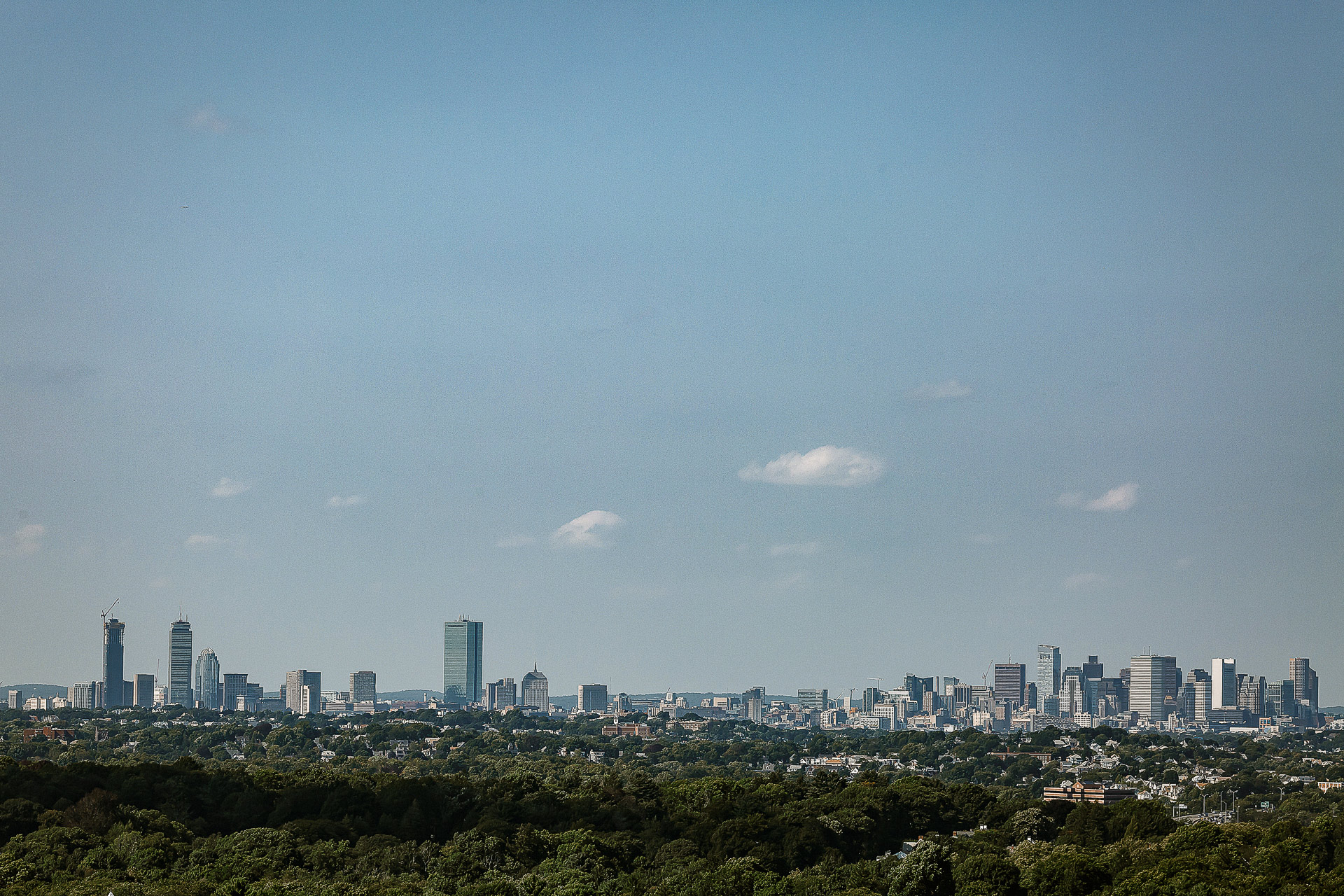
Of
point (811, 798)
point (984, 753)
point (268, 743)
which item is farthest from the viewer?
point (984, 753)

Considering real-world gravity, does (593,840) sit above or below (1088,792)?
above

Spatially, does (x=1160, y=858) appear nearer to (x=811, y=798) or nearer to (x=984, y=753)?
(x=811, y=798)

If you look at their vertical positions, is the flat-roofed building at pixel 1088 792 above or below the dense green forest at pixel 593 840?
below

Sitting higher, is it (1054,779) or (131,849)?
(131,849)

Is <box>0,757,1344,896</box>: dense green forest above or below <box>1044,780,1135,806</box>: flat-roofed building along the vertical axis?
above

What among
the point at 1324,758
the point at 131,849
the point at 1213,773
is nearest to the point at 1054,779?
the point at 1213,773

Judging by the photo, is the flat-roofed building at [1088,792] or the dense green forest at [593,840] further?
the flat-roofed building at [1088,792]

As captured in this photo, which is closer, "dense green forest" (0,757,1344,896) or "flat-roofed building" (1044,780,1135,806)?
"dense green forest" (0,757,1344,896)

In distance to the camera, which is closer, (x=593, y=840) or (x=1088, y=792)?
(x=593, y=840)
